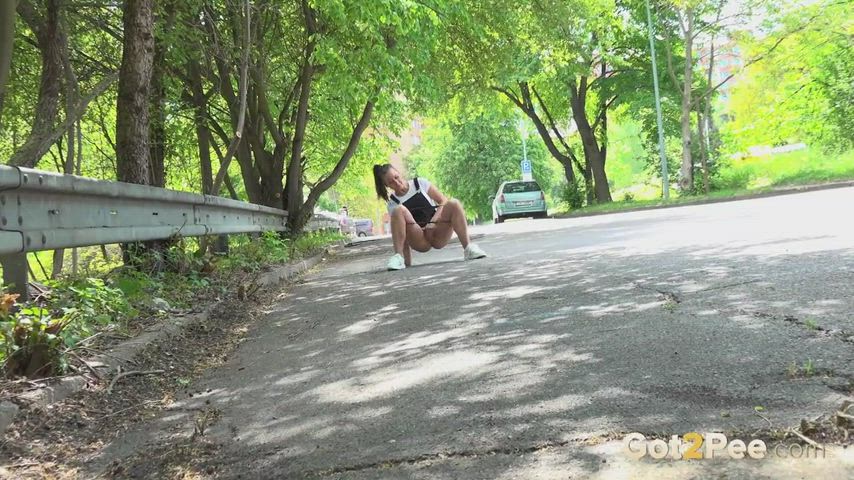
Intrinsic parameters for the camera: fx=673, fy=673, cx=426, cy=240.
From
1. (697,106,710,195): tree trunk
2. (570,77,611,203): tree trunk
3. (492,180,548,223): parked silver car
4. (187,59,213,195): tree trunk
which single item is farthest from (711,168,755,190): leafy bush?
(187,59,213,195): tree trunk

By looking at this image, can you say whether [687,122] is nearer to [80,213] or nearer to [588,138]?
[588,138]

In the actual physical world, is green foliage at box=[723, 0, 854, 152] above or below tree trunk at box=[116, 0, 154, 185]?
above

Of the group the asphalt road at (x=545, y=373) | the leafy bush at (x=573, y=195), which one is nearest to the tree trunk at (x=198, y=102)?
the asphalt road at (x=545, y=373)

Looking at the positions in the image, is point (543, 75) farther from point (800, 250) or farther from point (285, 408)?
point (285, 408)

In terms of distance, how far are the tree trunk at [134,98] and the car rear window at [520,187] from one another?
22967 millimetres

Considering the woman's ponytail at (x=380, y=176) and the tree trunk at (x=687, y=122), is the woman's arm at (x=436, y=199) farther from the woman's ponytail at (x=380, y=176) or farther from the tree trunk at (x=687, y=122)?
the tree trunk at (x=687, y=122)

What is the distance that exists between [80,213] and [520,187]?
2541cm

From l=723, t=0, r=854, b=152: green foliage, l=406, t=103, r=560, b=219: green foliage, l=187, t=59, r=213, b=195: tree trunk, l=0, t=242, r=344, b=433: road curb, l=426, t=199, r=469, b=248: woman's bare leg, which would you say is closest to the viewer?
l=0, t=242, r=344, b=433: road curb

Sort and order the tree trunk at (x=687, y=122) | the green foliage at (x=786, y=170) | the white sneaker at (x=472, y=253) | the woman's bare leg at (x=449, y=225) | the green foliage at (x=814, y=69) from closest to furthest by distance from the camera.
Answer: the woman's bare leg at (x=449, y=225)
the white sneaker at (x=472, y=253)
the green foliage at (x=786, y=170)
the green foliage at (x=814, y=69)
the tree trunk at (x=687, y=122)

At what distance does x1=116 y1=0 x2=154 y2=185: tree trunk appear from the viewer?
6695 mm

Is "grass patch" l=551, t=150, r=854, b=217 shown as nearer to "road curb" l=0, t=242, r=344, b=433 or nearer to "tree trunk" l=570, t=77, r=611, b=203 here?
"tree trunk" l=570, t=77, r=611, b=203

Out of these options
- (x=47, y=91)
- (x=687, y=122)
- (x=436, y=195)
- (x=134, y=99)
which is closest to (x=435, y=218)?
(x=436, y=195)

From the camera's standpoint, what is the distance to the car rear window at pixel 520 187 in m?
29.0

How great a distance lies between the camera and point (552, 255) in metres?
8.24
